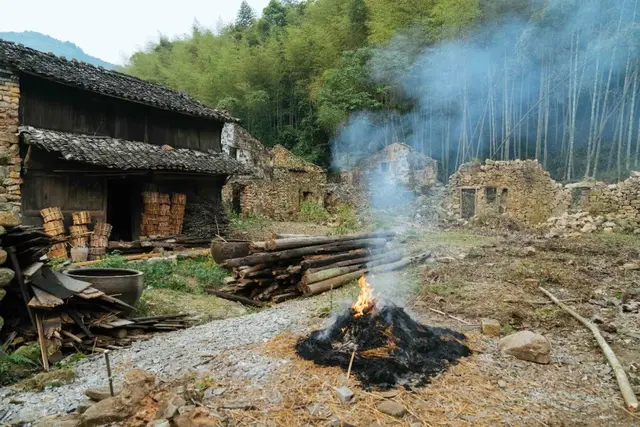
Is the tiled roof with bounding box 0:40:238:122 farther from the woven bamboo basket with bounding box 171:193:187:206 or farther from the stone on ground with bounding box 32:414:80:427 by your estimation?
the stone on ground with bounding box 32:414:80:427

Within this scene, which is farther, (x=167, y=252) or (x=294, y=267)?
(x=167, y=252)

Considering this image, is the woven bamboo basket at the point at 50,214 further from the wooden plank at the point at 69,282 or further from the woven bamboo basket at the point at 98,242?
the wooden plank at the point at 69,282

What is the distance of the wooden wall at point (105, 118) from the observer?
34.2ft

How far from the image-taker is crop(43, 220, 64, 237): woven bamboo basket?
1007 cm

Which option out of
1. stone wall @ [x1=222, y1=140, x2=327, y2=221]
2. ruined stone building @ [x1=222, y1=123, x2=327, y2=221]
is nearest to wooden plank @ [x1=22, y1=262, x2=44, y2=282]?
stone wall @ [x1=222, y1=140, x2=327, y2=221]

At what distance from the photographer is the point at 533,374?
3484mm

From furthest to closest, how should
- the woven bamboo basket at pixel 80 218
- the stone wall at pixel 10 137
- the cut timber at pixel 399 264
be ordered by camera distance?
the woven bamboo basket at pixel 80 218, the stone wall at pixel 10 137, the cut timber at pixel 399 264

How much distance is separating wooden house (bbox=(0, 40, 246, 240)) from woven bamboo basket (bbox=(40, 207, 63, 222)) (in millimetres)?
254

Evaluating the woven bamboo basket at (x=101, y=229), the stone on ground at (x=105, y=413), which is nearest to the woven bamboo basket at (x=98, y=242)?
the woven bamboo basket at (x=101, y=229)

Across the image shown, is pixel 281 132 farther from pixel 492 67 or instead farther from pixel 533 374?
pixel 533 374

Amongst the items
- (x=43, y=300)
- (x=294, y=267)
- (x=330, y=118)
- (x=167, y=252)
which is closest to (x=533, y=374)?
(x=294, y=267)

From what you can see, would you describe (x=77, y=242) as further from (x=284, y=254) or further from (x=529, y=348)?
(x=529, y=348)

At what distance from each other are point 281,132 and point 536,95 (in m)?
15.8

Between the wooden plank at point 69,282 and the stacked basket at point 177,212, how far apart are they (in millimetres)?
8008
